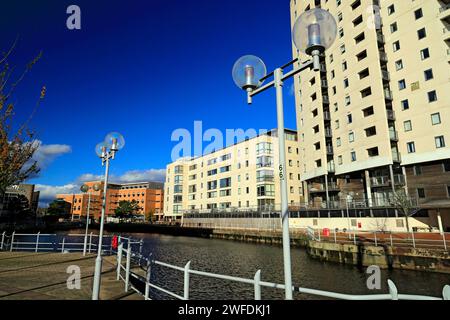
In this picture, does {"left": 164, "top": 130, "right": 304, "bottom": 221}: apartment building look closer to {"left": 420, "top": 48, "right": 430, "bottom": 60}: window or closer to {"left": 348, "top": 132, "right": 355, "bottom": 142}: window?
{"left": 348, "top": 132, "right": 355, "bottom": 142}: window

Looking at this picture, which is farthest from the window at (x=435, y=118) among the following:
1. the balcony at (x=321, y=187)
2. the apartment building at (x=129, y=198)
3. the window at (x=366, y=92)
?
the apartment building at (x=129, y=198)

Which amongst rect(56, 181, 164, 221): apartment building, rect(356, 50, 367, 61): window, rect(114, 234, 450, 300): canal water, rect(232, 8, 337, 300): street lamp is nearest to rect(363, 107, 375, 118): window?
rect(356, 50, 367, 61): window

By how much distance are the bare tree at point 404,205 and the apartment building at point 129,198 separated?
9811cm

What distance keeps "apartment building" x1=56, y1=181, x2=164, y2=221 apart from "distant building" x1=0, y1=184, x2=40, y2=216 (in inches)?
616

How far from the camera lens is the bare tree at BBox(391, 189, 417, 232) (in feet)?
92.2

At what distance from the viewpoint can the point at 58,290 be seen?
7.77 metres

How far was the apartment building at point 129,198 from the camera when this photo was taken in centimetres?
12281

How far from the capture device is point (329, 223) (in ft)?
124

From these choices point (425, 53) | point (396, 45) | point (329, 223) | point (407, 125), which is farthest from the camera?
point (329, 223)

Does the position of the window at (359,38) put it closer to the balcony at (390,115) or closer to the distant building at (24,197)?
the balcony at (390,115)

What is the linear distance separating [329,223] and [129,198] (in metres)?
109

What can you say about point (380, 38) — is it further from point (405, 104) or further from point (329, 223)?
point (329, 223)

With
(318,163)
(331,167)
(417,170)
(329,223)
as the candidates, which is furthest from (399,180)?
(318,163)
